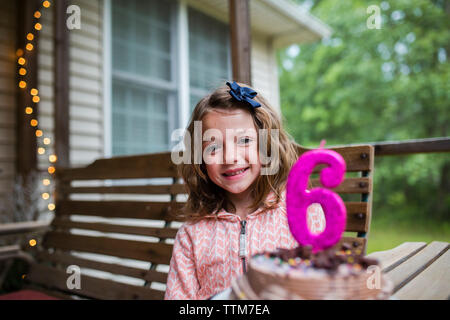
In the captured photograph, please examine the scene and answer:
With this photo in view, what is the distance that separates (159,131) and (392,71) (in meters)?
8.06

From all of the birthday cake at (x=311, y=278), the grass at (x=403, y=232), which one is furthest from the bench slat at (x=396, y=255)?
the grass at (x=403, y=232)

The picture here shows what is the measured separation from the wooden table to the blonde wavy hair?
44 cm

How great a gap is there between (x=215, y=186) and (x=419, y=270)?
0.77 metres

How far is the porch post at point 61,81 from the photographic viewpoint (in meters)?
3.16

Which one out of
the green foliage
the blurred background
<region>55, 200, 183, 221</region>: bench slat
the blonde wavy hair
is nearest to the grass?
the blurred background

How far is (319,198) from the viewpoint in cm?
83

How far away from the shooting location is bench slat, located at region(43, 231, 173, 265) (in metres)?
1.98

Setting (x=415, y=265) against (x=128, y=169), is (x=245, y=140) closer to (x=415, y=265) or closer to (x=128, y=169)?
(x=415, y=265)

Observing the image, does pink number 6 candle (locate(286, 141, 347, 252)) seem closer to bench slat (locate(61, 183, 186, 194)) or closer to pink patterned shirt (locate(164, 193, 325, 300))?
pink patterned shirt (locate(164, 193, 325, 300))

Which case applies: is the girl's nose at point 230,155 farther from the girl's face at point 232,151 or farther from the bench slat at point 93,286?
the bench slat at point 93,286

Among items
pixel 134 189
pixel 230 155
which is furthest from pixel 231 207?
pixel 134 189

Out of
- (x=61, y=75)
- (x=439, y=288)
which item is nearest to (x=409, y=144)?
(x=439, y=288)

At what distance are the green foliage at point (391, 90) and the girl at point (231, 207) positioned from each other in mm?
9086

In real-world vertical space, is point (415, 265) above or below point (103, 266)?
above
